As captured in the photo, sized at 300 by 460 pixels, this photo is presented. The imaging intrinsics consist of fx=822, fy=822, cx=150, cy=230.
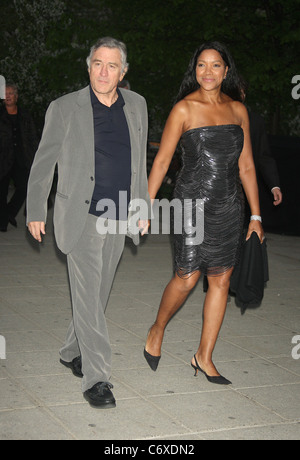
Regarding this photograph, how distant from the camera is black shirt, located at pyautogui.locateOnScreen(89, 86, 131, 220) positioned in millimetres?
4906

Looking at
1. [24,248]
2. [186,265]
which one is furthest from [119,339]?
[24,248]

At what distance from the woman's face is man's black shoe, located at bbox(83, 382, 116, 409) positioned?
79.3 inches

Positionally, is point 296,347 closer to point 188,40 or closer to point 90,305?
point 90,305

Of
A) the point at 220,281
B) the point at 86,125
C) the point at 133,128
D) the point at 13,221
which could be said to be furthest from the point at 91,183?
the point at 13,221

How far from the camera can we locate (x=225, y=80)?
558 centimetres

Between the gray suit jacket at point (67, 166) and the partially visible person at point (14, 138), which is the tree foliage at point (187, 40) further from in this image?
the gray suit jacket at point (67, 166)

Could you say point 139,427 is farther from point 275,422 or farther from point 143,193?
point 143,193

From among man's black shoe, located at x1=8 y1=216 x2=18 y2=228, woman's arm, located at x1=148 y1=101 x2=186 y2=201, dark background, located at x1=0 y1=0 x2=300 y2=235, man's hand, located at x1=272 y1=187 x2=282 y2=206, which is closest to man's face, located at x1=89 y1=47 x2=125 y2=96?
woman's arm, located at x1=148 y1=101 x2=186 y2=201

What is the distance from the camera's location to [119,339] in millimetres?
6430

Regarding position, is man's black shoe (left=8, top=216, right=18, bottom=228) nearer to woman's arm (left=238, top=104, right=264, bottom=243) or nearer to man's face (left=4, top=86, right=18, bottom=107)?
man's face (left=4, top=86, right=18, bottom=107)

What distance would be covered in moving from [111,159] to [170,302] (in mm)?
1186

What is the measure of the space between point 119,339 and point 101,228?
1.72 m

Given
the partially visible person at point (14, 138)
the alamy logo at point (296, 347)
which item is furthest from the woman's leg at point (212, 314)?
the partially visible person at point (14, 138)
